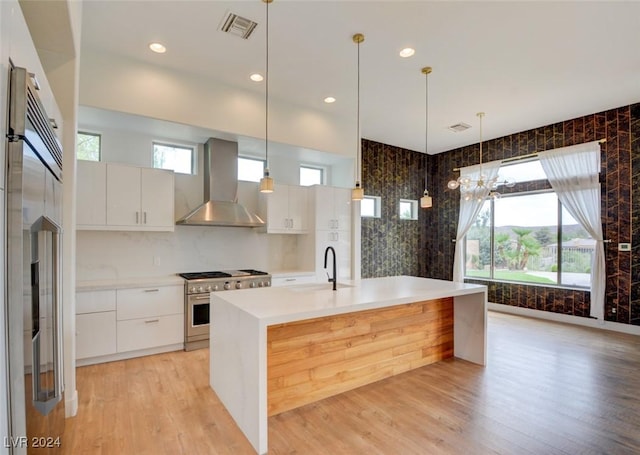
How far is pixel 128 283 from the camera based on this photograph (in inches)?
143

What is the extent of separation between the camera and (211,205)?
422 cm

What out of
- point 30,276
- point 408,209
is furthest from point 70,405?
point 408,209

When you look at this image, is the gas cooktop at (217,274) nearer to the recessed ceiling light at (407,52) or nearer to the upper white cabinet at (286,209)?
the upper white cabinet at (286,209)

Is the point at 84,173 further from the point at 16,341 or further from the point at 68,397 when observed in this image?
the point at 16,341

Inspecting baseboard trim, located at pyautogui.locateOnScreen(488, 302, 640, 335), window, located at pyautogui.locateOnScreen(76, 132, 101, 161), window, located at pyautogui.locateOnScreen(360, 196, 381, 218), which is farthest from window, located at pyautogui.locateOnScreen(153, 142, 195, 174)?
baseboard trim, located at pyautogui.locateOnScreen(488, 302, 640, 335)

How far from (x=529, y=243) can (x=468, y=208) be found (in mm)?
1269

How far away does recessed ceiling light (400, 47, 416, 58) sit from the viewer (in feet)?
10.8

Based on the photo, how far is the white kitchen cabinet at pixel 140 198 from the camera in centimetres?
368

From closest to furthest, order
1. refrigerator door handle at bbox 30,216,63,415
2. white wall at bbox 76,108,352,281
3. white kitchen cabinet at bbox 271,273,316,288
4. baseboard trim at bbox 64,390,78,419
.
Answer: refrigerator door handle at bbox 30,216,63,415 < baseboard trim at bbox 64,390,78,419 < white wall at bbox 76,108,352,281 < white kitchen cabinet at bbox 271,273,316,288

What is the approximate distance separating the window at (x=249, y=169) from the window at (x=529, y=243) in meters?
4.51

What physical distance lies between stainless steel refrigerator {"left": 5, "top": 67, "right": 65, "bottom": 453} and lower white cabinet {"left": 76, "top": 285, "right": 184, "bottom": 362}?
2028 millimetres

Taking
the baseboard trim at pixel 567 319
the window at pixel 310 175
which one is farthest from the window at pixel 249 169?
the baseboard trim at pixel 567 319

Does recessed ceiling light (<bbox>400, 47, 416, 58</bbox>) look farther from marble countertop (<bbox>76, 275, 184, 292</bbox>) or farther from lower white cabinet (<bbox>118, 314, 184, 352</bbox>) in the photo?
lower white cabinet (<bbox>118, 314, 184, 352</bbox>)

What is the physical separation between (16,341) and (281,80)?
366cm
